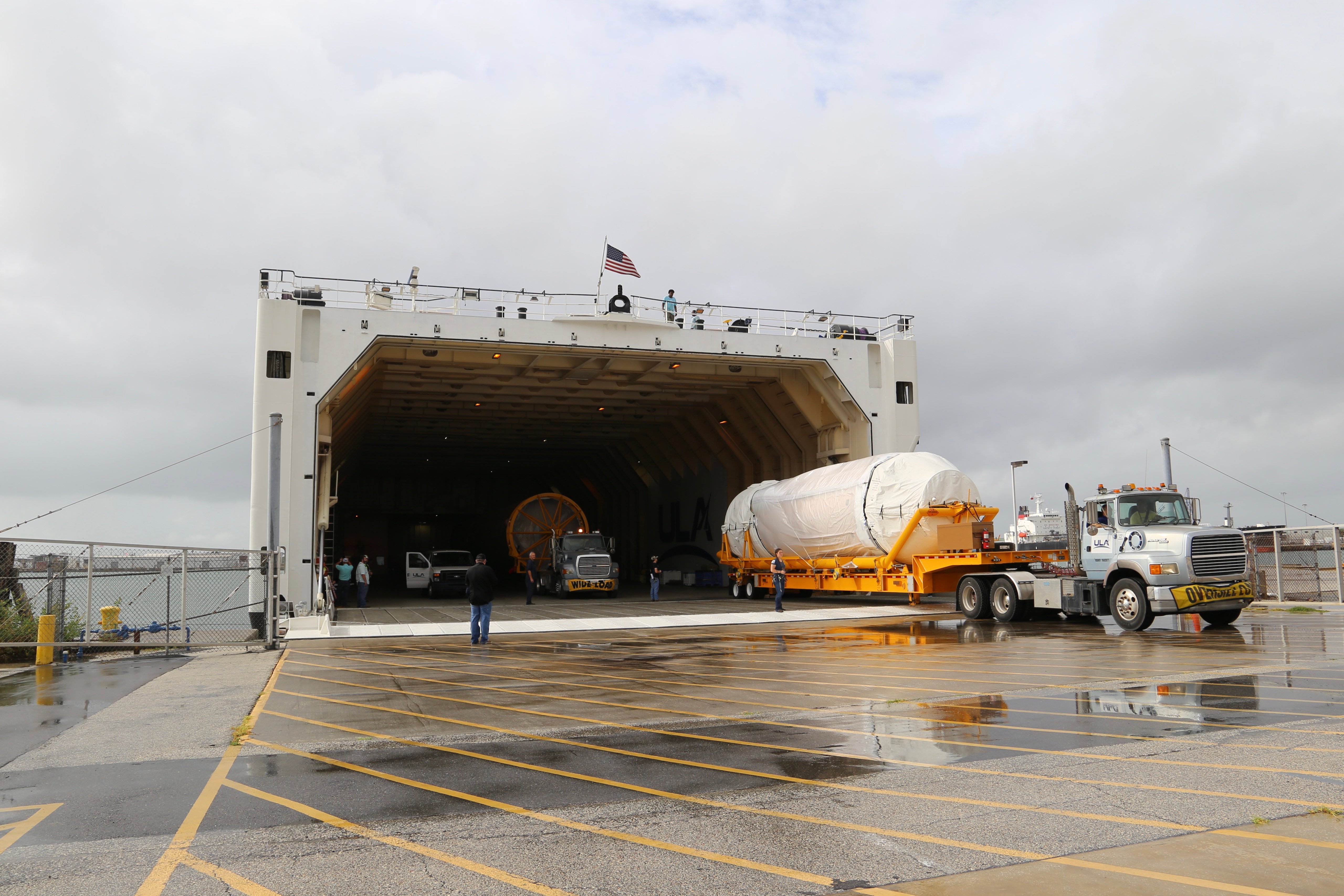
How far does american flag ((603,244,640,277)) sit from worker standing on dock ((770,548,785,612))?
30.6 feet

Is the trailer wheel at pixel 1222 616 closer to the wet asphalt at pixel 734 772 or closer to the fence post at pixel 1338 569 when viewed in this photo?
the wet asphalt at pixel 734 772

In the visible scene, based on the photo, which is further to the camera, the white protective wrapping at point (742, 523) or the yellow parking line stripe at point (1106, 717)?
the white protective wrapping at point (742, 523)

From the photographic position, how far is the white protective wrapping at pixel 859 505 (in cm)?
2256

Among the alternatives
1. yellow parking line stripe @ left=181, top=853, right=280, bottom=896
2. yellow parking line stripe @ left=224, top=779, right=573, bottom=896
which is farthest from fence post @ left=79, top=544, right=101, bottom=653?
yellow parking line stripe @ left=181, top=853, right=280, bottom=896

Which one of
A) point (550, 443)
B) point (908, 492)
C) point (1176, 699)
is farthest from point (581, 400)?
point (1176, 699)

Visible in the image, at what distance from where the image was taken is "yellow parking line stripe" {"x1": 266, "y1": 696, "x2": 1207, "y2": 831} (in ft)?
17.1

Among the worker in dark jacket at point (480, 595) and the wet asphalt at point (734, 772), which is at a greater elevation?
the worker in dark jacket at point (480, 595)

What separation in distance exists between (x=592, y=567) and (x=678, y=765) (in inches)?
1093

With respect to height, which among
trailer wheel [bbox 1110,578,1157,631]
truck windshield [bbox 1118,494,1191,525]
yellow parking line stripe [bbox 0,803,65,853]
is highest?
truck windshield [bbox 1118,494,1191,525]

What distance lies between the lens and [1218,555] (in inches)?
664

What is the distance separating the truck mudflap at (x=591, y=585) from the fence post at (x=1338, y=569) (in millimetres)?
22265

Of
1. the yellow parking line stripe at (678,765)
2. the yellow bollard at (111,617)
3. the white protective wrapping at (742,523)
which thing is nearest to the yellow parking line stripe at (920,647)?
the yellow parking line stripe at (678,765)

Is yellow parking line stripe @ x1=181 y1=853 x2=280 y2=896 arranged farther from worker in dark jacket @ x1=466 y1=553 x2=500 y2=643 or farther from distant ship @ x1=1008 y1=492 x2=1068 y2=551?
distant ship @ x1=1008 y1=492 x2=1068 y2=551

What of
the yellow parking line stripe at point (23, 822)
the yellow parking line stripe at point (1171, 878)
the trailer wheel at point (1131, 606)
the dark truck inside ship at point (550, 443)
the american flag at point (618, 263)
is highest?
the american flag at point (618, 263)
